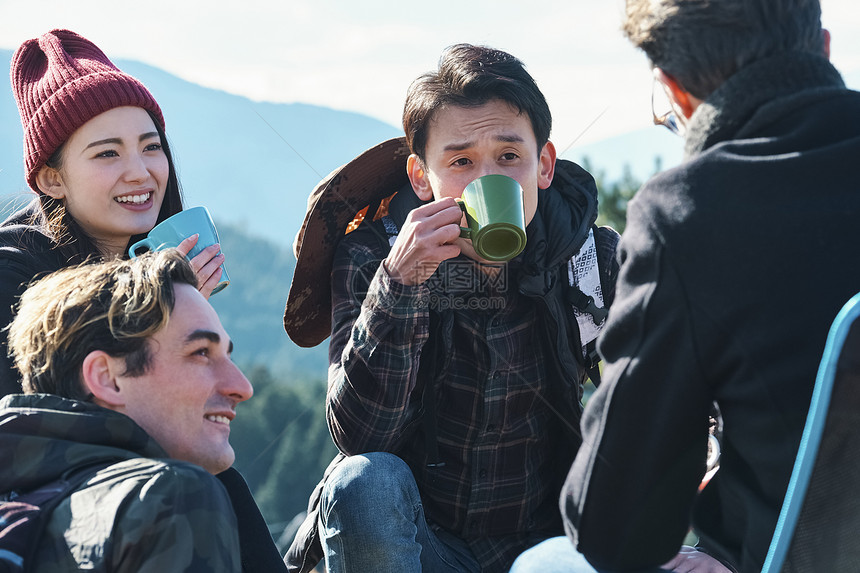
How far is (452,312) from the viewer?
2.87 meters

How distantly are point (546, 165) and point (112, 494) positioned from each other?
6.53 ft

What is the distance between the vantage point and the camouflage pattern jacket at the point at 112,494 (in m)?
1.57

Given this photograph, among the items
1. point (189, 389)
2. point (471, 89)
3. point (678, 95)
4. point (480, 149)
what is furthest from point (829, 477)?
point (471, 89)

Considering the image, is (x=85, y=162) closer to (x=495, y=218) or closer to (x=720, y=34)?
(x=495, y=218)

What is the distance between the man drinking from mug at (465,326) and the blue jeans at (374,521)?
0.04 feet

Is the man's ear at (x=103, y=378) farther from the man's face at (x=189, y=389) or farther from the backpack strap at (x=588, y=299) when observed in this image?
the backpack strap at (x=588, y=299)

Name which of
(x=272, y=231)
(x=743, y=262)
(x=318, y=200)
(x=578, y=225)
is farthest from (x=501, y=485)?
(x=272, y=231)

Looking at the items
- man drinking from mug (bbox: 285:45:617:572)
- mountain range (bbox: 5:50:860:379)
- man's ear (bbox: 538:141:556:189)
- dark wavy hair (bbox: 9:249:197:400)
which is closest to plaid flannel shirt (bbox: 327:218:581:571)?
man drinking from mug (bbox: 285:45:617:572)

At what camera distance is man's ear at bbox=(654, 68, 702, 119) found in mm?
1813

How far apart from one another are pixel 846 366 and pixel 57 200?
9.22 feet

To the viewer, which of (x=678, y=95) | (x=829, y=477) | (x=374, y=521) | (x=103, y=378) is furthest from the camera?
(x=374, y=521)

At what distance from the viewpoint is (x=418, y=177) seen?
3078mm

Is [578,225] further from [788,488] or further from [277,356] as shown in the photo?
[277,356]

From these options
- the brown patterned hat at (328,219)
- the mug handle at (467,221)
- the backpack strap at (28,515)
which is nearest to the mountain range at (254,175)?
the brown patterned hat at (328,219)
